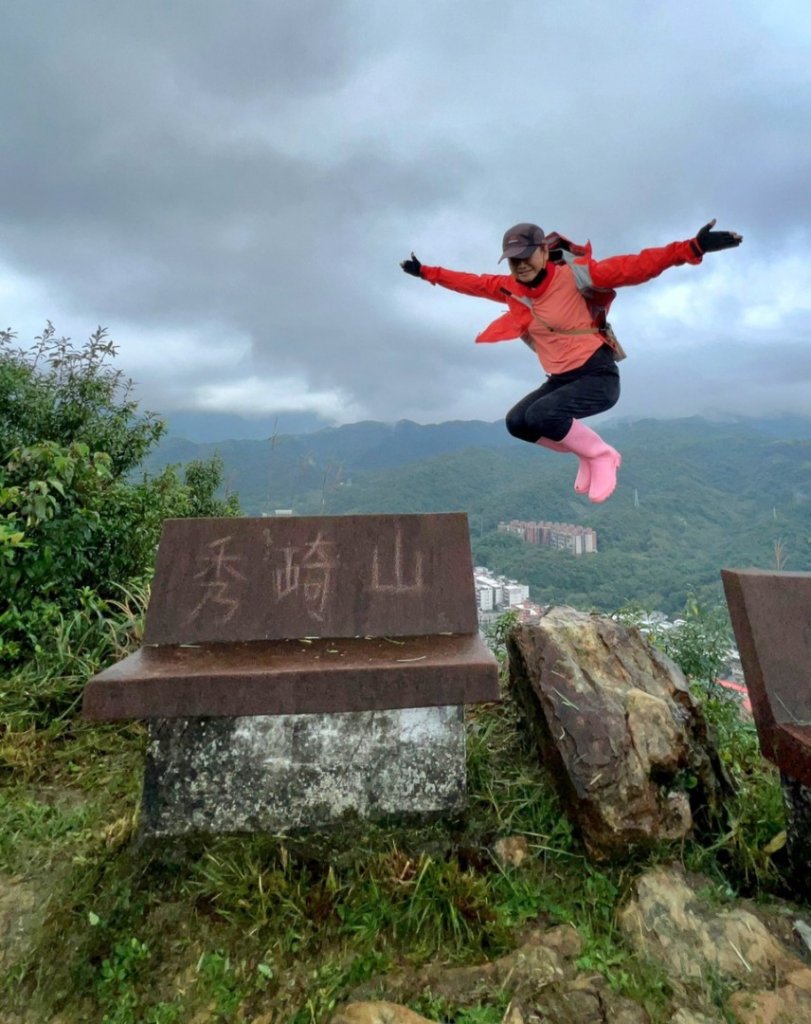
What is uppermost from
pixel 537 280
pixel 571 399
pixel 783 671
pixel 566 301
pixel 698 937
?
pixel 537 280

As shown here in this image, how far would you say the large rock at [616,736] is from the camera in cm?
217

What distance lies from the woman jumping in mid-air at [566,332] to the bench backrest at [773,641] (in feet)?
2.81

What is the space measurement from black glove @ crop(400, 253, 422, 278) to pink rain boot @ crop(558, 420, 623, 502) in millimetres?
1286

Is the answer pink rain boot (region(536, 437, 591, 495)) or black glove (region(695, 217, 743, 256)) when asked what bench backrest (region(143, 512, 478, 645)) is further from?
black glove (region(695, 217, 743, 256))

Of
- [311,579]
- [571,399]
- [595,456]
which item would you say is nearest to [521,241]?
[571,399]

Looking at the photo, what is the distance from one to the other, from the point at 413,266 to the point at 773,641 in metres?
2.65

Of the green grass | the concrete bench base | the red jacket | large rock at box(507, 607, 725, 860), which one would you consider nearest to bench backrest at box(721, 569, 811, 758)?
large rock at box(507, 607, 725, 860)

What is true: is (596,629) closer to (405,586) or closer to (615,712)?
(615,712)

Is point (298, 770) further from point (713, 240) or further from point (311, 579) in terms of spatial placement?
point (713, 240)

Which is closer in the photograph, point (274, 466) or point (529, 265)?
point (529, 265)

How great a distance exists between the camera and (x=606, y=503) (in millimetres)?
7445

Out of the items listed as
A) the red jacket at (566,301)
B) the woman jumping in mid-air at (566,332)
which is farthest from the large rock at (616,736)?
the red jacket at (566,301)

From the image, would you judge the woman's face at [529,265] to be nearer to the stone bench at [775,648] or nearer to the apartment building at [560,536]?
the stone bench at [775,648]

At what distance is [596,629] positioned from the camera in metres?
2.90
